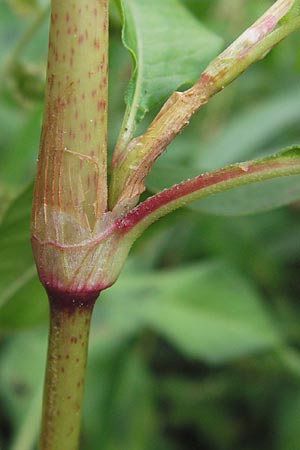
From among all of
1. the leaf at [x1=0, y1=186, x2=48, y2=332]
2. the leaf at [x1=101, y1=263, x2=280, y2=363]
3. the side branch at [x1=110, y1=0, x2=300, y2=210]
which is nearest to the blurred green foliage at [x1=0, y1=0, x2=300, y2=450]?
the leaf at [x1=101, y1=263, x2=280, y2=363]

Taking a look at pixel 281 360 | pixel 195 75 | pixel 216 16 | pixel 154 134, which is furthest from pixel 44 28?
pixel 154 134

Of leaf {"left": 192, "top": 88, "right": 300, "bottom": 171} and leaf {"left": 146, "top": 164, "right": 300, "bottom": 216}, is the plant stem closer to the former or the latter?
leaf {"left": 146, "top": 164, "right": 300, "bottom": 216}

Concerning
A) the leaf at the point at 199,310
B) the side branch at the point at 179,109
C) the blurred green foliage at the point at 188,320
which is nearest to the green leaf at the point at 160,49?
the side branch at the point at 179,109

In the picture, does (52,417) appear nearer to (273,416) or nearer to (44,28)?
(44,28)

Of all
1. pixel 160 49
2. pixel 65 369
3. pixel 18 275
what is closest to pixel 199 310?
pixel 18 275

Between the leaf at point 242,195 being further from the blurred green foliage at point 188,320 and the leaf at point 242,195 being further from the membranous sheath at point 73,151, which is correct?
the blurred green foliage at point 188,320

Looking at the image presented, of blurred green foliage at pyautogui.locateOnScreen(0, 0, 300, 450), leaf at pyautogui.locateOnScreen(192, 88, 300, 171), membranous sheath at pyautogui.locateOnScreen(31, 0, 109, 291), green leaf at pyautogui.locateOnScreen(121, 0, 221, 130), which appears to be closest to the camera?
membranous sheath at pyautogui.locateOnScreen(31, 0, 109, 291)

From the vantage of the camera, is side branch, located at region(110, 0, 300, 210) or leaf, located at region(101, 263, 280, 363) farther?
leaf, located at region(101, 263, 280, 363)

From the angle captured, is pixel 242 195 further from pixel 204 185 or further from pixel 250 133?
pixel 250 133
